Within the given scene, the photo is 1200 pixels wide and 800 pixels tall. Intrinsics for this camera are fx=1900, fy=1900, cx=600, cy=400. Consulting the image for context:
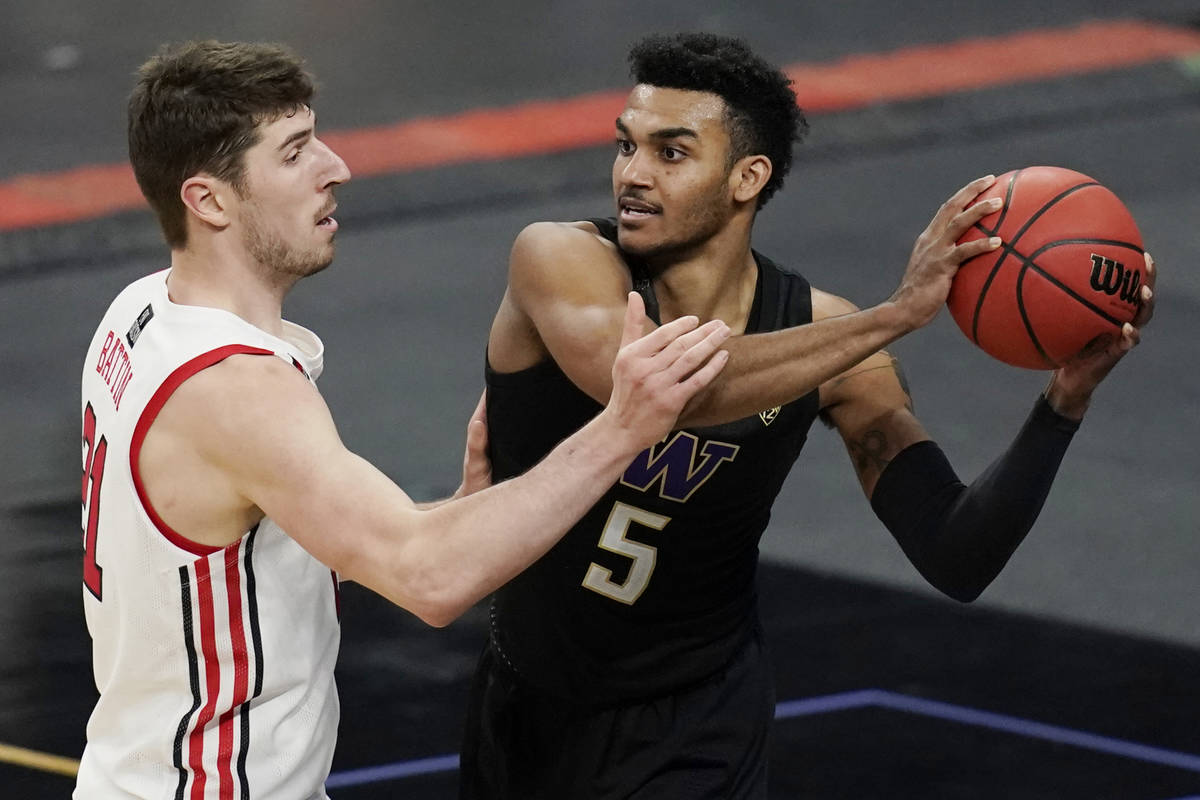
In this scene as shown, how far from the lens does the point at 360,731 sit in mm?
5570

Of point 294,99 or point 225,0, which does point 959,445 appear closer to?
point 294,99

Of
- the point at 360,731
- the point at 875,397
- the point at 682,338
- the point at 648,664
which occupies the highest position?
the point at 682,338

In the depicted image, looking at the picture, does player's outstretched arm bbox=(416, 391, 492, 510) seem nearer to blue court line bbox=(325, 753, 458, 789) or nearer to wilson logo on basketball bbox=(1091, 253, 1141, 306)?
wilson logo on basketball bbox=(1091, 253, 1141, 306)

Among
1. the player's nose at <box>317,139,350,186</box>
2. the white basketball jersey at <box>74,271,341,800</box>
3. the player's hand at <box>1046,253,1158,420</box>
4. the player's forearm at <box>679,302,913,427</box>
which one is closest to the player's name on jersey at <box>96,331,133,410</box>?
the white basketball jersey at <box>74,271,341,800</box>

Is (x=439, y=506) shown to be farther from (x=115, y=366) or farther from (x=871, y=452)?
(x=871, y=452)

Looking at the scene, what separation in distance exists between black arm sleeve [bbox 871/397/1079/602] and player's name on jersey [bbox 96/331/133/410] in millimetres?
1609

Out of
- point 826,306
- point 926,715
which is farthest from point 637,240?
point 926,715

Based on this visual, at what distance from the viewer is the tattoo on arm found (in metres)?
4.02

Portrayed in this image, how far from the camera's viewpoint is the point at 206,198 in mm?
3262

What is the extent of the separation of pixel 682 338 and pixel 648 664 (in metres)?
1.09

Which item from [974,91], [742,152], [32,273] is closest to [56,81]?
[32,273]

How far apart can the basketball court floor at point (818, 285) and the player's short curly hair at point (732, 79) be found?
2.01m

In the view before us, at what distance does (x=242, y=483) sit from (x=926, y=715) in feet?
10.3

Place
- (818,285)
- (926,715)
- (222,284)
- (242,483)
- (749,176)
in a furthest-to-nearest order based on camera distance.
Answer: (818,285) → (926,715) → (749,176) → (222,284) → (242,483)
